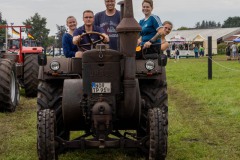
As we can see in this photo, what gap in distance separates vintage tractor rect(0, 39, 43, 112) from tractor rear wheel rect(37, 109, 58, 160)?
4.49 m

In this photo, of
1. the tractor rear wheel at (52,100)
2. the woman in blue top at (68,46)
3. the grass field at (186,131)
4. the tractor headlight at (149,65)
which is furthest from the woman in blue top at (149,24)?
the tractor rear wheel at (52,100)

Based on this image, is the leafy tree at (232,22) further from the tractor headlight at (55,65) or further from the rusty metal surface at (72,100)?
the rusty metal surface at (72,100)

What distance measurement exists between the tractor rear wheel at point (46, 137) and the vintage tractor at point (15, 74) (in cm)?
449

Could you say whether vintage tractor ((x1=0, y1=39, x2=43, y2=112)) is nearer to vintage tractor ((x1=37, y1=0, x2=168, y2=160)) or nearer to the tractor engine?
vintage tractor ((x1=37, y1=0, x2=168, y2=160))

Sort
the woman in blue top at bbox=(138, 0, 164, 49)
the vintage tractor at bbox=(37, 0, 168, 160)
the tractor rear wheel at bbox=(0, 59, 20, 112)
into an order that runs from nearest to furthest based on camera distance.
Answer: the vintage tractor at bbox=(37, 0, 168, 160) → the woman in blue top at bbox=(138, 0, 164, 49) → the tractor rear wheel at bbox=(0, 59, 20, 112)

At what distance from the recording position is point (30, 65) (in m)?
12.4

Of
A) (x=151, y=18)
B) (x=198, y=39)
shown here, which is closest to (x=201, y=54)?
(x=198, y=39)

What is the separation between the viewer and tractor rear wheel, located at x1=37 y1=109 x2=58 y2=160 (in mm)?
5238

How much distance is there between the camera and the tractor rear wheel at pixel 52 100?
19.3 ft

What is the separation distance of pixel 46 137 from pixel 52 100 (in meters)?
0.83

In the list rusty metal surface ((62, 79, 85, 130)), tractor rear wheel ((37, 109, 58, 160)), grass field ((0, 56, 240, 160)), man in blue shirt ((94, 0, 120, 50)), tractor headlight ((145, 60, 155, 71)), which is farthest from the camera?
man in blue shirt ((94, 0, 120, 50))

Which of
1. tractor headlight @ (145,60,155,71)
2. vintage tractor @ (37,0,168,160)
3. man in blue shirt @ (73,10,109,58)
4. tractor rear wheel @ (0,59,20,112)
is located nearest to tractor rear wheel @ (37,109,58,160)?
vintage tractor @ (37,0,168,160)

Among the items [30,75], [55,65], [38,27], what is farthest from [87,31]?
[38,27]

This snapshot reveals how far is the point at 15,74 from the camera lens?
10984 millimetres
